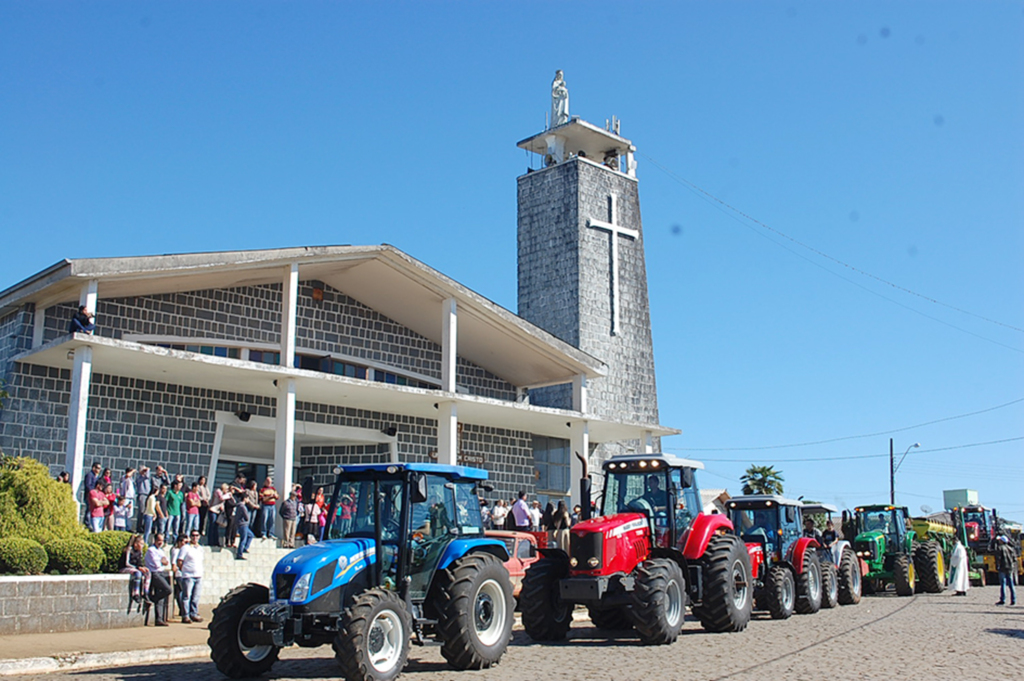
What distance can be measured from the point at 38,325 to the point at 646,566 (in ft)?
41.1

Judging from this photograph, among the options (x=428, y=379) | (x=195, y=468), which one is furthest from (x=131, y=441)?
(x=428, y=379)

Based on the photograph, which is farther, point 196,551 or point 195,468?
point 195,468

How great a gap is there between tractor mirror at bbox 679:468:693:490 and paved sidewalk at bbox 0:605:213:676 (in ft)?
21.9

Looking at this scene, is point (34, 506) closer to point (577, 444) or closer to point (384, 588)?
point (384, 588)

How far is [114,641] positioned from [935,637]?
10.6 metres

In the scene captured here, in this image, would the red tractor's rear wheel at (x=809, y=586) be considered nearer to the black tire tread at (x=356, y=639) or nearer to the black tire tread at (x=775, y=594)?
the black tire tread at (x=775, y=594)

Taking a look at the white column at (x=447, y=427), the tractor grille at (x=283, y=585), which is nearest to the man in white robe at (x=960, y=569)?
the white column at (x=447, y=427)

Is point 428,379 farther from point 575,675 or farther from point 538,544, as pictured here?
point 575,675

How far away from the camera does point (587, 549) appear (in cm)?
1285

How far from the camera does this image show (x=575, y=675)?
962 cm

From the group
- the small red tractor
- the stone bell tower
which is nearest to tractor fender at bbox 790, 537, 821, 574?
the small red tractor

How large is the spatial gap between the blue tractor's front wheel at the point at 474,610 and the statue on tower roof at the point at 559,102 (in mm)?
26545

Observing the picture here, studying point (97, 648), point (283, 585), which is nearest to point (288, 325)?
point (97, 648)

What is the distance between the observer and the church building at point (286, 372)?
59.4 ft
